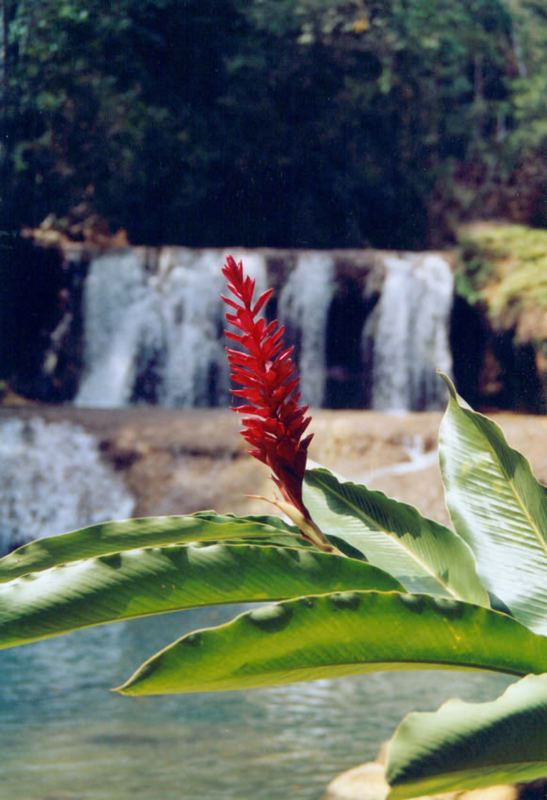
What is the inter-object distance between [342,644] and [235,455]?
7.09 metres

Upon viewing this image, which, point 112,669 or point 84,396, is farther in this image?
point 84,396

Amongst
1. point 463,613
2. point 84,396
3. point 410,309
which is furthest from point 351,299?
point 463,613

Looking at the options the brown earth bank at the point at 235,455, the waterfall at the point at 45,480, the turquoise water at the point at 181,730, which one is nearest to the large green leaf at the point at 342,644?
the turquoise water at the point at 181,730

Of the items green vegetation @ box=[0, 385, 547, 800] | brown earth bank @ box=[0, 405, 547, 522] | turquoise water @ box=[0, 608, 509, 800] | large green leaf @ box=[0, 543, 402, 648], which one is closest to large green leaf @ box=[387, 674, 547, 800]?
green vegetation @ box=[0, 385, 547, 800]

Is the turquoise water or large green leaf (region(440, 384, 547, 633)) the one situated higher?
large green leaf (region(440, 384, 547, 633))

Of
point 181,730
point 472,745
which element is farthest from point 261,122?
point 472,745

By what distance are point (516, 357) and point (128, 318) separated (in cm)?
366

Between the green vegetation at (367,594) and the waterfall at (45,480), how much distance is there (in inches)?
290

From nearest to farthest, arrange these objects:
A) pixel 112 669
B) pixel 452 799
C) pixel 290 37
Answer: pixel 452 799
pixel 112 669
pixel 290 37

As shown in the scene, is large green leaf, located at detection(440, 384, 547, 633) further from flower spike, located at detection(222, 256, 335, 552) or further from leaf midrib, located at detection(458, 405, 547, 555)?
flower spike, located at detection(222, 256, 335, 552)

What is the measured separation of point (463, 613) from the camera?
0.72 meters

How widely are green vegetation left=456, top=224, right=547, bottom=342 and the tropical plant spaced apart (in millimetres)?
9789

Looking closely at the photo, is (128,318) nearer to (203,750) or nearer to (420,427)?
(420,427)

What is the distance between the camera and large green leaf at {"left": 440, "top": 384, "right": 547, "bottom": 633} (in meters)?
0.83
